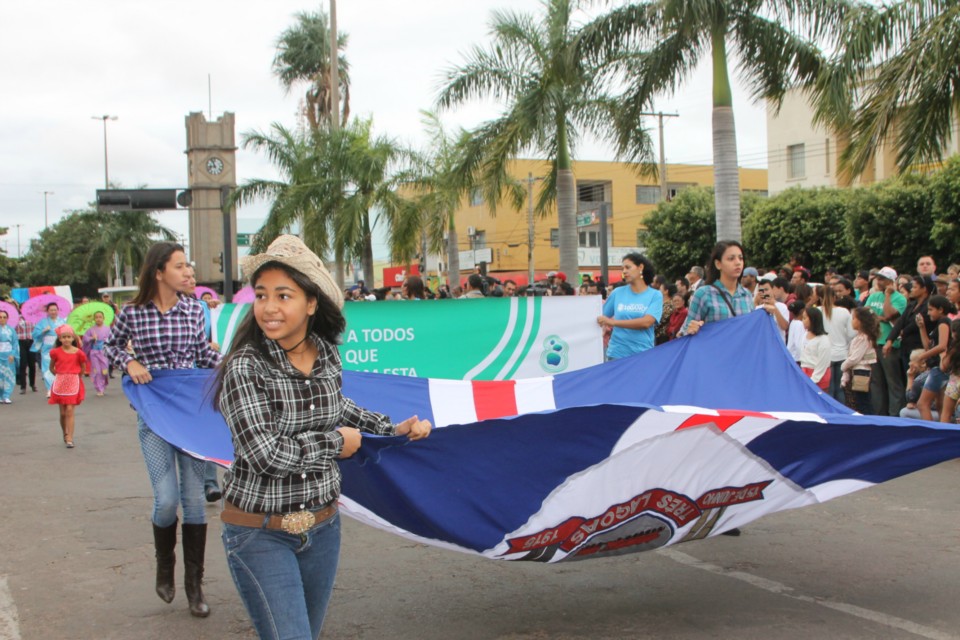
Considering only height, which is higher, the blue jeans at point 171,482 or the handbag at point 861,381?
the blue jeans at point 171,482

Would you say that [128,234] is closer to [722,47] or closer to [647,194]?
[647,194]

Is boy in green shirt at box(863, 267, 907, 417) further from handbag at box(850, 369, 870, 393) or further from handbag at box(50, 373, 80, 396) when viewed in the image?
handbag at box(50, 373, 80, 396)

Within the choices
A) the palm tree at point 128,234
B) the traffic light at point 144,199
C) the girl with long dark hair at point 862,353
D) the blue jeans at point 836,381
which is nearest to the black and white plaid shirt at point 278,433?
the girl with long dark hair at point 862,353

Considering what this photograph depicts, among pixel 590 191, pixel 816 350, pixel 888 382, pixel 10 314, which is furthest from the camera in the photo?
pixel 590 191

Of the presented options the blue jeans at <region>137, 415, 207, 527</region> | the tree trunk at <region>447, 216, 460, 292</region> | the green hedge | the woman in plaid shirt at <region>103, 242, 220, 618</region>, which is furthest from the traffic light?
the blue jeans at <region>137, 415, 207, 527</region>

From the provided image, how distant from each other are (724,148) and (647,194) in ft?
158

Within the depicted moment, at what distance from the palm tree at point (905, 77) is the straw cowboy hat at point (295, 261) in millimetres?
11387

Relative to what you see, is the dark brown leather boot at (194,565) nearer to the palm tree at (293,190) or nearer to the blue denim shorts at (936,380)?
the blue denim shorts at (936,380)

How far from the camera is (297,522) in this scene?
3.00 meters

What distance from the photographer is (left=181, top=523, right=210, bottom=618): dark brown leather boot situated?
5.01m

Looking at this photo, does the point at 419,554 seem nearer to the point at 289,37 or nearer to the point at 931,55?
the point at 931,55

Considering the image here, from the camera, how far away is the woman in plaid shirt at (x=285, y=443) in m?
2.96

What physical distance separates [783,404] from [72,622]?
4.58m

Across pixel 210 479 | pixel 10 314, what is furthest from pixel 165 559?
pixel 10 314
